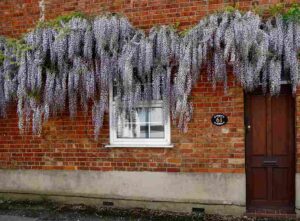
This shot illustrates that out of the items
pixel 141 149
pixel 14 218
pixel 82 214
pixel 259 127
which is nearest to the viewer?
pixel 259 127

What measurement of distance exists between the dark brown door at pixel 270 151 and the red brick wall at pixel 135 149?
0.25 metres

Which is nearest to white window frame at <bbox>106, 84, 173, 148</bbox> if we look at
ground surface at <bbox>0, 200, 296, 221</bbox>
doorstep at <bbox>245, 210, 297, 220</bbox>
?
ground surface at <bbox>0, 200, 296, 221</bbox>

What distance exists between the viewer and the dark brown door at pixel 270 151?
21.3ft

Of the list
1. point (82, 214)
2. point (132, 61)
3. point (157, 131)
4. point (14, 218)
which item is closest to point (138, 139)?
point (157, 131)

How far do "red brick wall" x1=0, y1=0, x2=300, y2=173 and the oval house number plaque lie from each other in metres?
0.07

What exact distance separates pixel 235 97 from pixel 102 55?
7.95 feet

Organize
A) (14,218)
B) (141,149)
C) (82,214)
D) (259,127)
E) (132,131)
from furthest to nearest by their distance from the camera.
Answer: (132,131) < (141,149) < (82,214) < (14,218) < (259,127)

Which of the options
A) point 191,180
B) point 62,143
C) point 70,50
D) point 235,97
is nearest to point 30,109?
point 62,143

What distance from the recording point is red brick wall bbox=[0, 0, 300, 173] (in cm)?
659

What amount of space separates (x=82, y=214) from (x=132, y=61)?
9.47ft

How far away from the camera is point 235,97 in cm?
654

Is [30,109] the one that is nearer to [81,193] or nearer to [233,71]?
[81,193]

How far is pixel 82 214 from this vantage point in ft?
22.8

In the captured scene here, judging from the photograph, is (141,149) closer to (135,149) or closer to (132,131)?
(135,149)
